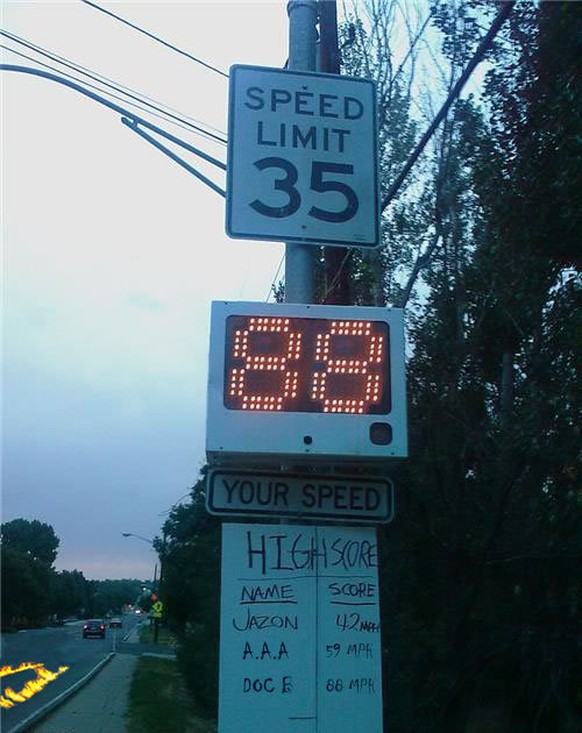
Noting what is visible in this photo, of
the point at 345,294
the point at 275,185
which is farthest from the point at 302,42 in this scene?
the point at 345,294

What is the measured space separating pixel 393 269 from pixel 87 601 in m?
132

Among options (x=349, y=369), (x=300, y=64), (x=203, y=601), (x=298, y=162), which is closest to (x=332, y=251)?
(x=300, y=64)

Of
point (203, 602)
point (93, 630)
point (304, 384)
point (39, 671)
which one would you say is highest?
point (304, 384)

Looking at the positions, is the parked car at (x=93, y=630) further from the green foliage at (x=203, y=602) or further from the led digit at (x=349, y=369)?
the led digit at (x=349, y=369)

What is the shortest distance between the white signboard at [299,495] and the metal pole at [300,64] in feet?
3.38

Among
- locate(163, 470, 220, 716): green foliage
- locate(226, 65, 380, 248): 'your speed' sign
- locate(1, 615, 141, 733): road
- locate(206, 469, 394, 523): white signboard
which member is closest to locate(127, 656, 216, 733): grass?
locate(163, 470, 220, 716): green foliage

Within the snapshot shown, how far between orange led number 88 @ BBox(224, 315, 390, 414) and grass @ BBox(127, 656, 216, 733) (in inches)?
498

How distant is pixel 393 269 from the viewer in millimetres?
9164

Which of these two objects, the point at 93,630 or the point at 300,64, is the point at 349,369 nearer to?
the point at 300,64

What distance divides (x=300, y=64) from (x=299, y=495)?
259cm

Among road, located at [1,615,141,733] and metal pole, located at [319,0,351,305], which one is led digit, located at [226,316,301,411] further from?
road, located at [1,615,141,733]

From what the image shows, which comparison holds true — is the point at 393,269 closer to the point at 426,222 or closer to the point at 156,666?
the point at 426,222

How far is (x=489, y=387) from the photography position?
8.49 m

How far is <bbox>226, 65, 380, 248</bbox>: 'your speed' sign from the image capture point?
4.90m
